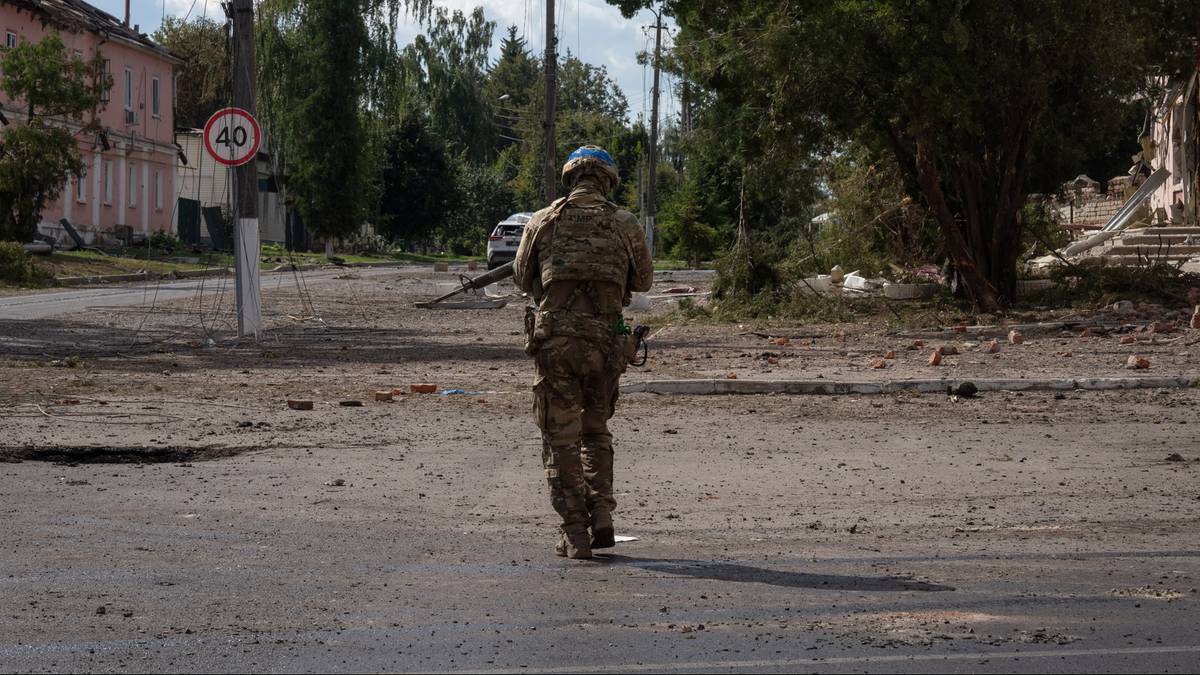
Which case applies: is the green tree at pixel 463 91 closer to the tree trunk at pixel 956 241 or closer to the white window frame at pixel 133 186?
the white window frame at pixel 133 186

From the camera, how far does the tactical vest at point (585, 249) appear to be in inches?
282

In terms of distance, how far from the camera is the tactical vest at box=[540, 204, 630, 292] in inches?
282

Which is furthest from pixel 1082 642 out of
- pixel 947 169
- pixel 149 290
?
pixel 149 290

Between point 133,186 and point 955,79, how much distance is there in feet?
139

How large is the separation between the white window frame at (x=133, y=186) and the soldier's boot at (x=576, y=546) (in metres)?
52.8

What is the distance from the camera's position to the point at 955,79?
20984 mm

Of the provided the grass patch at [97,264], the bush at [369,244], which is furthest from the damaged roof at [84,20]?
the bush at [369,244]

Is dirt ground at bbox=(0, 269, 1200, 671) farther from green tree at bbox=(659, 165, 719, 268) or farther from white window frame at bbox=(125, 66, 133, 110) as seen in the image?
white window frame at bbox=(125, 66, 133, 110)

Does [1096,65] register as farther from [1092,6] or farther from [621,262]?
[621,262]

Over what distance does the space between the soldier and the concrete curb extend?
672 centimetres

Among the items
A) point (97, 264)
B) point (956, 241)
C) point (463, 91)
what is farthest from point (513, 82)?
point (956, 241)

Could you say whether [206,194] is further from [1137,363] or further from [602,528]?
[602,528]

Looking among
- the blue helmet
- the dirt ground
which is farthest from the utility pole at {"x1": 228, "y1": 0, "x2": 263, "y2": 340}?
the blue helmet

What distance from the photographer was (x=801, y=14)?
2233cm
